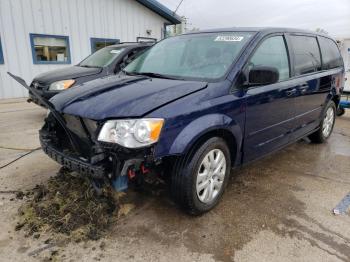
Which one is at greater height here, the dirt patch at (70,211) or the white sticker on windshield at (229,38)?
the white sticker on windshield at (229,38)

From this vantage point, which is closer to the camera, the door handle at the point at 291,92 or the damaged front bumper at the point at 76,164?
the damaged front bumper at the point at 76,164

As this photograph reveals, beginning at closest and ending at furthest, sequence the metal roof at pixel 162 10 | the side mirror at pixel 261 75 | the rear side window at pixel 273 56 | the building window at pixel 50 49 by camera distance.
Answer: the side mirror at pixel 261 75 → the rear side window at pixel 273 56 → the building window at pixel 50 49 → the metal roof at pixel 162 10

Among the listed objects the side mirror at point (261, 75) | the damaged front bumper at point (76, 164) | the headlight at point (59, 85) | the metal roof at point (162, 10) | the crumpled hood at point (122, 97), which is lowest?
the damaged front bumper at point (76, 164)

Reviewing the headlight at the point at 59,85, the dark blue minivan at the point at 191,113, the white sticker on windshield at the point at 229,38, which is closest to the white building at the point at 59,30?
the headlight at the point at 59,85

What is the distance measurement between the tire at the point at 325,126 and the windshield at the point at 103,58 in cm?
444

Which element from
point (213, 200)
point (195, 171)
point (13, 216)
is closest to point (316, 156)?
point (213, 200)

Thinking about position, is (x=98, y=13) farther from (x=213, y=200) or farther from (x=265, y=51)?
(x=213, y=200)

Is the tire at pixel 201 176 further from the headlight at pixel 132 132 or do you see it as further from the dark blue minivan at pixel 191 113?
the headlight at pixel 132 132

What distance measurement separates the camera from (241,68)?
2848 millimetres

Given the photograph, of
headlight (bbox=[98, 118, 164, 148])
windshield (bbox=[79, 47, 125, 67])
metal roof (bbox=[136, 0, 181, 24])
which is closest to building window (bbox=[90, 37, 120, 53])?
metal roof (bbox=[136, 0, 181, 24])

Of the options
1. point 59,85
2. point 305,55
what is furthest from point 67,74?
point 305,55

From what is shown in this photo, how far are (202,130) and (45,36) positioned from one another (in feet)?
30.8

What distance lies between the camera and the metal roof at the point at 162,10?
1183 centimetres

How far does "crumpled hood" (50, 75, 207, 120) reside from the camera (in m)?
2.31
